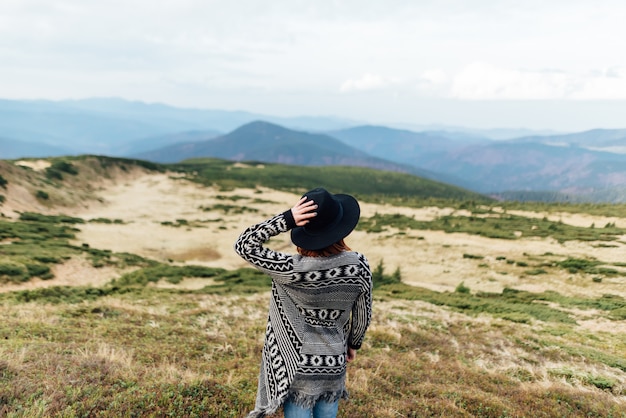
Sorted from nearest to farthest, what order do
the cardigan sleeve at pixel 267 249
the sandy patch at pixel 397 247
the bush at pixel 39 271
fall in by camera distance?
1. the cardigan sleeve at pixel 267 249
2. the bush at pixel 39 271
3. the sandy patch at pixel 397 247

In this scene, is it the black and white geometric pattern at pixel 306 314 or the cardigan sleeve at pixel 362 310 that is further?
the cardigan sleeve at pixel 362 310

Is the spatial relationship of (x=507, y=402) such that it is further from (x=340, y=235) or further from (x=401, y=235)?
(x=401, y=235)

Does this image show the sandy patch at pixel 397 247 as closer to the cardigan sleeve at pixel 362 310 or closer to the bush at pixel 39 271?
the bush at pixel 39 271

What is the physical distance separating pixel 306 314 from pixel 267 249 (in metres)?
0.78

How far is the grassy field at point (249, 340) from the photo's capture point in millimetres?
5738

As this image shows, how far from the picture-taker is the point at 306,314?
348 cm

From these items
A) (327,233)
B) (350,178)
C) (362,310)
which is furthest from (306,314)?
(350,178)

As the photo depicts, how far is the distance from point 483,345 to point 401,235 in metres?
22.0

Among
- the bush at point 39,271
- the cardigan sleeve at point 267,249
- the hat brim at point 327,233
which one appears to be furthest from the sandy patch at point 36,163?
the hat brim at point 327,233

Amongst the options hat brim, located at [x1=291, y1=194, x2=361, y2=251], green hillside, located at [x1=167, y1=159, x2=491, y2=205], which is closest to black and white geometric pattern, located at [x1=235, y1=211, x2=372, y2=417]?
hat brim, located at [x1=291, y1=194, x2=361, y2=251]

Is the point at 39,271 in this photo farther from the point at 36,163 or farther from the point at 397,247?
the point at 36,163

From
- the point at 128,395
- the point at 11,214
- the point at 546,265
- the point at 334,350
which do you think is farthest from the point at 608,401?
the point at 11,214

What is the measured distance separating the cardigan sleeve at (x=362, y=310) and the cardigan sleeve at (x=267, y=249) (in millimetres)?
754

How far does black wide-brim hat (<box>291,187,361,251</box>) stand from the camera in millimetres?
3105
